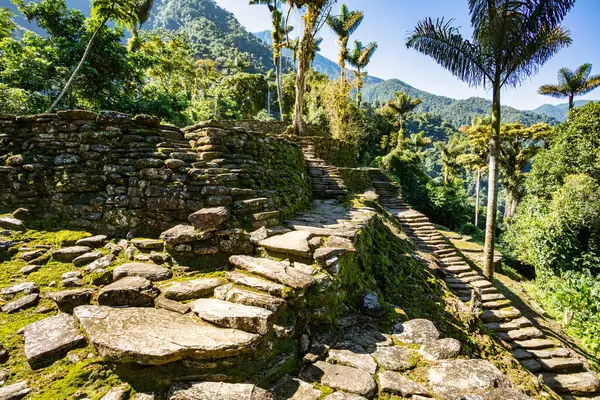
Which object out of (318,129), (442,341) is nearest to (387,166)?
(318,129)

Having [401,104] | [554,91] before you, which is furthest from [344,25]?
[554,91]

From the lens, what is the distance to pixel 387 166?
24.3 m

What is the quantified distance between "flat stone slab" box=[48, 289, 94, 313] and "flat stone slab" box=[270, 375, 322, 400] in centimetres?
214

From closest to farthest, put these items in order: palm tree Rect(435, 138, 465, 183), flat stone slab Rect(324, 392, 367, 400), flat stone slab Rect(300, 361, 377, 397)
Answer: flat stone slab Rect(324, 392, 367, 400) < flat stone slab Rect(300, 361, 377, 397) < palm tree Rect(435, 138, 465, 183)

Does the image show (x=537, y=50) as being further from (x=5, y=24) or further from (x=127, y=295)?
(x=5, y=24)

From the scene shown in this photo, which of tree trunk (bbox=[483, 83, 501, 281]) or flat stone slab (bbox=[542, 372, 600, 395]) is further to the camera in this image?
tree trunk (bbox=[483, 83, 501, 281])

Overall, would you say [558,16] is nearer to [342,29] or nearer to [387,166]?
[387,166]

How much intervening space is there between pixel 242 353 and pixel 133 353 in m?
0.80

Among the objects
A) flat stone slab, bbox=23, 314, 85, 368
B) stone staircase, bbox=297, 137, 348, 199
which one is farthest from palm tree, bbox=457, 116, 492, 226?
flat stone slab, bbox=23, 314, 85, 368

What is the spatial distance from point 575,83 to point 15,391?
105 feet

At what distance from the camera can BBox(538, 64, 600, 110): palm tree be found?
2017 centimetres

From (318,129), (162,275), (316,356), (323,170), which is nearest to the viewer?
(316,356)

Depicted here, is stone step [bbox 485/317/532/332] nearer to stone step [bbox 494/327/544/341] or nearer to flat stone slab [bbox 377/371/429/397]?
stone step [bbox 494/327/544/341]

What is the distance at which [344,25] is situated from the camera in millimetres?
25781
